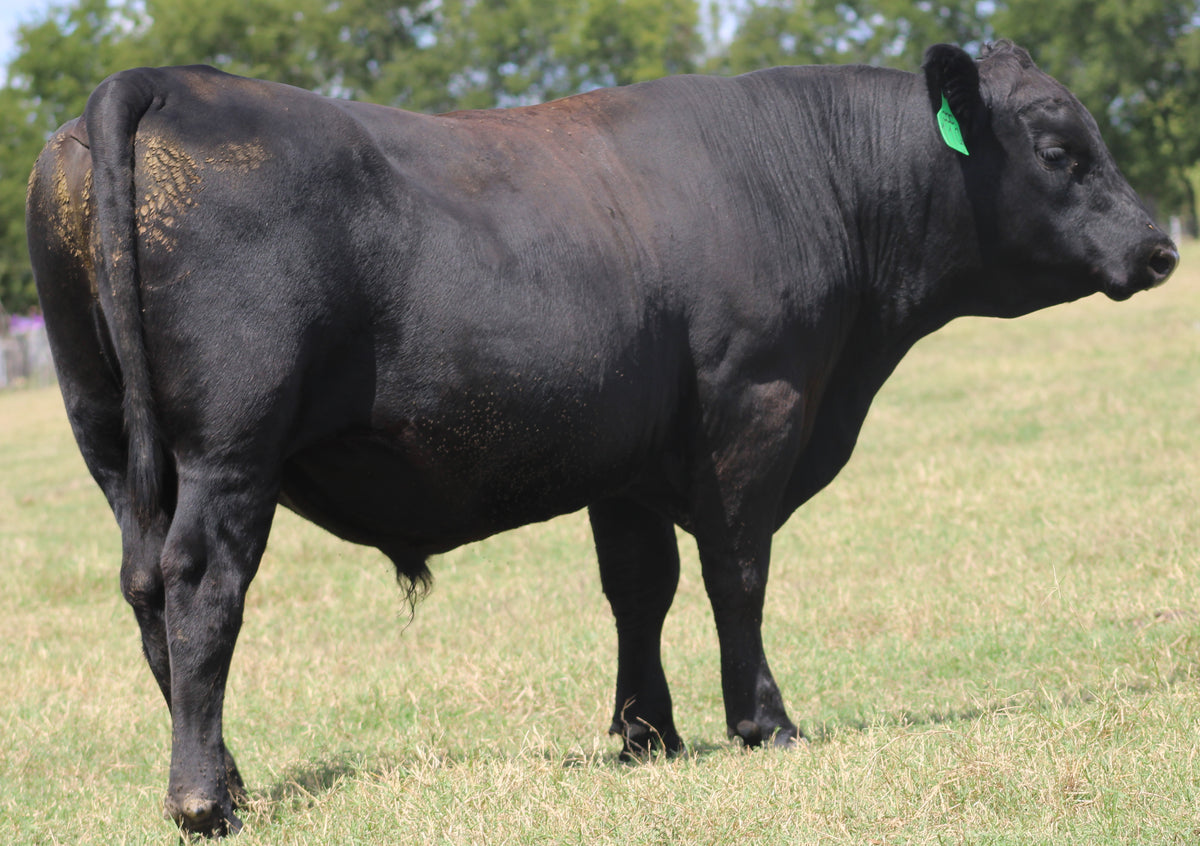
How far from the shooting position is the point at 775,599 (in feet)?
23.3

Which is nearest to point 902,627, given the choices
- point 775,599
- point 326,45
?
point 775,599

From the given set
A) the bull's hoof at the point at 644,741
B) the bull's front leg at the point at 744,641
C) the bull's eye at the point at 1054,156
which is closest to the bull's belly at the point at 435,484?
the bull's front leg at the point at 744,641

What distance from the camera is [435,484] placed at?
399cm

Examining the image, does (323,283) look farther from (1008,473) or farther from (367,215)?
(1008,473)

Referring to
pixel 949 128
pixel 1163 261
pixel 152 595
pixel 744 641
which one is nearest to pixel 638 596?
pixel 744 641

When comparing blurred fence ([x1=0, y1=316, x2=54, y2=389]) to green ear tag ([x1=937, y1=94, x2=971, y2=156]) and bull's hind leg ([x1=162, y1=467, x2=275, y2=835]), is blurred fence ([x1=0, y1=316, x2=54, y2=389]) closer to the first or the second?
green ear tag ([x1=937, y1=94, x2=971, y2=156])

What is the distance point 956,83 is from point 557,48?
52.3 metres

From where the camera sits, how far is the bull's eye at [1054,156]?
4.95 m

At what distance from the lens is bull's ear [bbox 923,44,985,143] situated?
478 cm

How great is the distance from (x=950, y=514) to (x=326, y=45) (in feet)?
152

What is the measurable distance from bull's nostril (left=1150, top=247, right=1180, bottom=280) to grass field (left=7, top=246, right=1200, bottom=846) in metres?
1.47

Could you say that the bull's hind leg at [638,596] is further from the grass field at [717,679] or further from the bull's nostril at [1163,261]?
the bull's nostril at [1163,261]

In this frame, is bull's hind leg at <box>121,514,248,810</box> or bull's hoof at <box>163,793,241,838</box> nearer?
bull's hoof at <box>163,793,241,838</box>

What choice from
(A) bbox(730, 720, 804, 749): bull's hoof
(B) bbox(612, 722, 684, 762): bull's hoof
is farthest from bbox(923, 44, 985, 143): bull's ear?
(B) bbox(612, 722, 684, 762): bull's hoof
